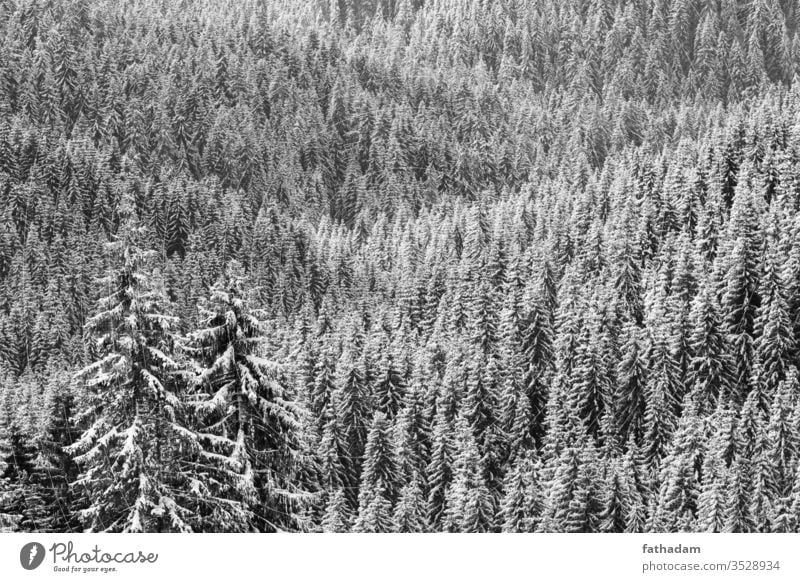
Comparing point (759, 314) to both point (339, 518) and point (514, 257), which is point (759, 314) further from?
point (339, 518)

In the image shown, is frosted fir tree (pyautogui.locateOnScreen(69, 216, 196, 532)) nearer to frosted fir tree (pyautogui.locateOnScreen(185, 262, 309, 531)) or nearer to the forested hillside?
the forested hillside

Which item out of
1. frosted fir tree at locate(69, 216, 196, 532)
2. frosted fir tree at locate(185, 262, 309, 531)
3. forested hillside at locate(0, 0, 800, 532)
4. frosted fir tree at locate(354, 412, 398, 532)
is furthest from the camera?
frosted fir tree at locate(354, 412, 398, 532)

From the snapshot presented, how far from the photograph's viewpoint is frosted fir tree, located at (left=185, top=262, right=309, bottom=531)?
92.5ft

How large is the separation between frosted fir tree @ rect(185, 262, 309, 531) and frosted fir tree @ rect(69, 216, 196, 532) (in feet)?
4.39

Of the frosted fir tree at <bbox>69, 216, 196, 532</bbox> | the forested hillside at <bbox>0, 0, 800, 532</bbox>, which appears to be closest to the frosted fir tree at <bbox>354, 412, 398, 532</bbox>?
the forested hillside at <bbox>0, 0, 800, 532</bbox>

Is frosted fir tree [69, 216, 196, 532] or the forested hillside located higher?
frosted fir tree [69, 216, 196, 532]

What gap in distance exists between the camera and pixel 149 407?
87.5 ft

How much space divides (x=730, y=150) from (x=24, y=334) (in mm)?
75020

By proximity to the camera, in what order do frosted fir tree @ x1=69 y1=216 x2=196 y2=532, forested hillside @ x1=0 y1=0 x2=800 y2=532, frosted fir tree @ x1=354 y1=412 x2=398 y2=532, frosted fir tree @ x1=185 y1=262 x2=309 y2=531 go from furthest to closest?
1. frosted fir tree @ x1=354 y1=412 x2=398 y2=532
2. frosted fir tree @ x1=185 y1=262 x2=309 y2=531
3. forested hillside @ x1=0 y1=0 x2=800 y2=532
4. frosted fir tree @ x1=69 y1=216 x2=196 y2=532

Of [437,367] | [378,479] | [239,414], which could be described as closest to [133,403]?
[239,414]

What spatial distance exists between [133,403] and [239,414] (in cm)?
309

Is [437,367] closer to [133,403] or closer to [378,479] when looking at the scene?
[378,479]

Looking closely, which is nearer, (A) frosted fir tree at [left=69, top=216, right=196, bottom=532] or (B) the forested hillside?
(A) frosted fir tree at [left=69, top=216, right=196, bottom=532]

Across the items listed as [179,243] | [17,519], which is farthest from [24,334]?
[17,519]
